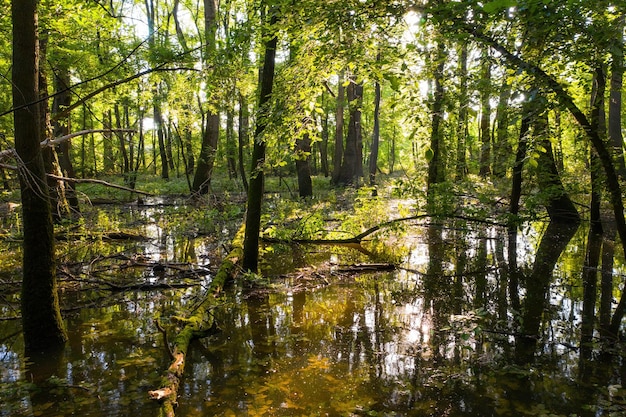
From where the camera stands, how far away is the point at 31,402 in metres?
3.83

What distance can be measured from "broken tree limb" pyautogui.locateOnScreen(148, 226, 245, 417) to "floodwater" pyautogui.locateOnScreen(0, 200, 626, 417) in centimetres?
16

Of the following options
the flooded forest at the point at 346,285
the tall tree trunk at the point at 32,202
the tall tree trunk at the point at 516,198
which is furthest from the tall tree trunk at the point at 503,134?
the tall tree trunk at the point at 32,202

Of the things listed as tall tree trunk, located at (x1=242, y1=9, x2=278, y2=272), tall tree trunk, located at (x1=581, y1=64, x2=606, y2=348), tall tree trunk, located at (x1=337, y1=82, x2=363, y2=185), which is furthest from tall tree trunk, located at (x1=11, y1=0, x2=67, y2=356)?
tall tree trunk, located at (x1=337, y1=82, x2=363, y2=185)

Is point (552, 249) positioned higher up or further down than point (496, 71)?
further down

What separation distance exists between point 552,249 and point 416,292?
5053 millimetres

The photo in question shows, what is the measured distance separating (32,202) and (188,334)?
226 centimetres

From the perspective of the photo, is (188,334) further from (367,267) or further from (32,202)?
(367,267)

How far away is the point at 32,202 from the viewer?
439 centimetres

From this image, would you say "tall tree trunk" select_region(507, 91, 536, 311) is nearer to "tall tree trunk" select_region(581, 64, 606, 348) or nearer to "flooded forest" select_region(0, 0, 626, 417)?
"flooded forest" select_region(0, 0, 626, 417)

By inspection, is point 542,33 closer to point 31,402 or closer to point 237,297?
point 237,297

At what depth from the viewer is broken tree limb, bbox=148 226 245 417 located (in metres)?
3.55

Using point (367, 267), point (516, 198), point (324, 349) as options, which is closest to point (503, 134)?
point (367, 267)

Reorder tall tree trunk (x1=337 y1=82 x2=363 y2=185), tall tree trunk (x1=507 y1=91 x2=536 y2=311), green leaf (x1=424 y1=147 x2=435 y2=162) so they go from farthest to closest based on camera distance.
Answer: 1. tall tree trunk (x1=337 y1=82 x2=363 y2=185)
2. green leaf (x1=424 y1=147 x2=435 y2=162)
3. tall tree trunk (x1=507 y1=91 x2=536 y2=311)

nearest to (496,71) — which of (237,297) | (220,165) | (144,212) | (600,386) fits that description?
(600,386)
